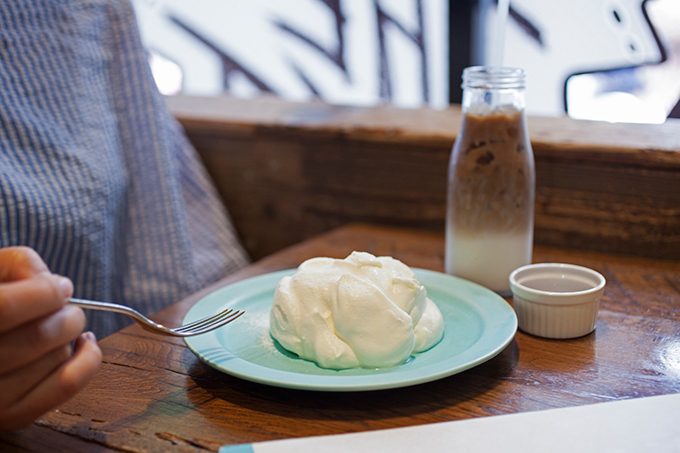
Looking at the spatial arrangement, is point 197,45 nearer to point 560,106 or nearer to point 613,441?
point 560,106

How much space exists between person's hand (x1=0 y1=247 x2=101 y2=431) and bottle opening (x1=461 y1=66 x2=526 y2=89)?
70cm

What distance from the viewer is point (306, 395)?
712 mm

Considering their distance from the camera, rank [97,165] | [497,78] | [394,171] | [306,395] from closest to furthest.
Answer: [306,395]
[497,78]
[97,165]
[394,171]

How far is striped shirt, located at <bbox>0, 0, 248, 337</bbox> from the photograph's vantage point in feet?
4.12

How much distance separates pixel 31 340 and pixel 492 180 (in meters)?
0.74

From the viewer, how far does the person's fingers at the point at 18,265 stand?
604mm

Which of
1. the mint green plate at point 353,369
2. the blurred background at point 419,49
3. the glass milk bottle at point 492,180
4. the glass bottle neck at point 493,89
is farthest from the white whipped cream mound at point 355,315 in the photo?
the blurred background at point 419,49

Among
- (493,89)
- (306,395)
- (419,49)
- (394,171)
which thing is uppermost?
(419,49)

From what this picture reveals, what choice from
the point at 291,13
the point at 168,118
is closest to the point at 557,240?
the point at 168,118

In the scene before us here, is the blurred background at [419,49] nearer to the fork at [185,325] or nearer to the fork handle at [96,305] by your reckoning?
the fork at [185,325]

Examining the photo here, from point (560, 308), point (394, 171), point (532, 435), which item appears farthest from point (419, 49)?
point (532, 435)

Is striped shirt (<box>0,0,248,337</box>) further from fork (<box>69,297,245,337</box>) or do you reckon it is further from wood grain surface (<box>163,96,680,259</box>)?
fork (<box>69,297,245,337</box>)

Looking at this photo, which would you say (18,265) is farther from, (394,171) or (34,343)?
(394,171)

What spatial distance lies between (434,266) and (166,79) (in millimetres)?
2035
